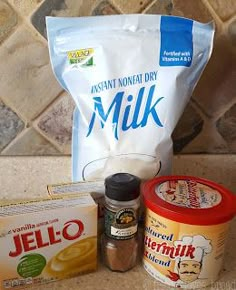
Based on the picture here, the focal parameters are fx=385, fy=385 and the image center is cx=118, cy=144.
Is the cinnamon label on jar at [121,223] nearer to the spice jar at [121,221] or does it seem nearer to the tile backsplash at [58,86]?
the spice jar at [121,221]

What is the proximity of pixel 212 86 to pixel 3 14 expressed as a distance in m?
0.34

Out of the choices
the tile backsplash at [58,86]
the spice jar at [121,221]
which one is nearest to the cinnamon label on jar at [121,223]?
the spice jar at [121,221]

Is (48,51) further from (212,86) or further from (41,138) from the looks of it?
(212,86)

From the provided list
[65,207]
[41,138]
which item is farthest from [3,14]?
[65,207]

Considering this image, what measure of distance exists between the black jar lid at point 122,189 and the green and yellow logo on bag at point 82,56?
173 millimetres

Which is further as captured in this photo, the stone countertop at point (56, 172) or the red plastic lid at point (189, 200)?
the stone countertop at point (56, 172)

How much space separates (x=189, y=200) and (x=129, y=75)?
194 millimetres

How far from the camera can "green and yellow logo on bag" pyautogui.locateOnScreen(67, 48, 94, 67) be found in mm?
544

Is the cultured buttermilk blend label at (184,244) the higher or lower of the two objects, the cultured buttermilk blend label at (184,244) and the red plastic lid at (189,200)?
the lower

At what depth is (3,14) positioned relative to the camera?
565 millimetres

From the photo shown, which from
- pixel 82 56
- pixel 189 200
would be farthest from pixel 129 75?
pixel 189 200

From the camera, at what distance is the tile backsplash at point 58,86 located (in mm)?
572

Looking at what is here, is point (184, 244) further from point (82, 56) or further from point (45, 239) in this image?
point (82, 56)

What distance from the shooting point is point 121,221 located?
0.50 metres
